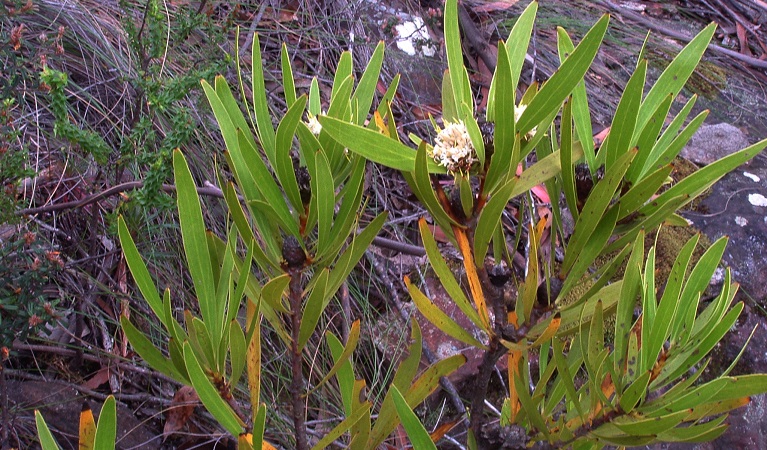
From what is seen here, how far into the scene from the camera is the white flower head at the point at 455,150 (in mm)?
678

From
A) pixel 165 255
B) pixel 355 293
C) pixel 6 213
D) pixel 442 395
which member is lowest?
pixel 442 395

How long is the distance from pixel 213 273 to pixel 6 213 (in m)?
0.82

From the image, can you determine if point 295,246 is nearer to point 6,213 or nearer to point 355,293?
point 6,213

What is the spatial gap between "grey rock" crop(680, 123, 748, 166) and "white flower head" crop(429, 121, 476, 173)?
215cm

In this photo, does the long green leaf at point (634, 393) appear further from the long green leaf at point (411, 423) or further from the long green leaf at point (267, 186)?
the long green leaf at point (267, 186)

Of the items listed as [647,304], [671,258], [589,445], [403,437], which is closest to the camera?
[647,304]

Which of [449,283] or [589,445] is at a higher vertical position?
[449,283]

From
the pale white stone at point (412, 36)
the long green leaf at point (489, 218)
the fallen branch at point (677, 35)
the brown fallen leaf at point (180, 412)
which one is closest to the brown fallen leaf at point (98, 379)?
the brown fallen leaf at point (180, 412)

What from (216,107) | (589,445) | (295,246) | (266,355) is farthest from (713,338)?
(266,355)

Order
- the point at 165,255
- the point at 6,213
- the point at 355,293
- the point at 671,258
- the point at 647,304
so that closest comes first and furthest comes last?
the point at 647,304, the point at 6,213, the point at 165,255, the point at 355,293, the point at 671,258

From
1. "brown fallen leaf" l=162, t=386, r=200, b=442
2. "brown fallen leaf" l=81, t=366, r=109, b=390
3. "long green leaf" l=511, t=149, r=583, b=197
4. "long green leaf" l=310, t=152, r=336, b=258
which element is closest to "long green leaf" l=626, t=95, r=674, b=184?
"long green leaf" l=511, t=149, r=583, b=197

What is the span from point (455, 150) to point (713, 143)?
231cm

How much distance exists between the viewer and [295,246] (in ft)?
2.51

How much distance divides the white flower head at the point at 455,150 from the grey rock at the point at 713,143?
2.15m
